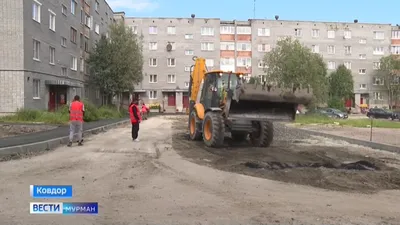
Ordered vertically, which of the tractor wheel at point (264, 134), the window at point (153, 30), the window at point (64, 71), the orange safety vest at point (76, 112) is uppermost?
the window at point (153, 30)

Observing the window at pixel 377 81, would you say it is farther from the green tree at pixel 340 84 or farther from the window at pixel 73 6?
the window at pixel 73 6

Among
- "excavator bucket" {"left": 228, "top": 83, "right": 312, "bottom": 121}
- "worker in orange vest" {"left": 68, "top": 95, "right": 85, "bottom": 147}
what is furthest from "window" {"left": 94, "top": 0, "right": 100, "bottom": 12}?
"excavator bucket" {"left": 228, "top": 83, "right": 312, "bottom": 121}

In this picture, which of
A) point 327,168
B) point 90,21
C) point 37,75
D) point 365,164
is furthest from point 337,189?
point 90,21

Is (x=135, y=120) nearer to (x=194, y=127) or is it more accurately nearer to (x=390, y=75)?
(x=194, y=127)

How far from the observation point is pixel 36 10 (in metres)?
28.6

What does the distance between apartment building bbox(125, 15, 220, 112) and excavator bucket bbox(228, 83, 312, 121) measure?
48654mm

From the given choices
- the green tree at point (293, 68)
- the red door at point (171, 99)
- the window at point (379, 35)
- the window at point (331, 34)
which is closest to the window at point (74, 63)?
the green tree at point (293, 68)

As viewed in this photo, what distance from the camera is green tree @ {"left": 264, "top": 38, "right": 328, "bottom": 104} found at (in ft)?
139

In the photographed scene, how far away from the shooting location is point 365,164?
10781 mm

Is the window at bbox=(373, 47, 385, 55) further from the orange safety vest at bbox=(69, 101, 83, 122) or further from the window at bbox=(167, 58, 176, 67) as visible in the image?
the orange safety vest at bbox=(69, 101, 83, 122)

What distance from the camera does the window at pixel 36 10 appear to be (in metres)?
27.8

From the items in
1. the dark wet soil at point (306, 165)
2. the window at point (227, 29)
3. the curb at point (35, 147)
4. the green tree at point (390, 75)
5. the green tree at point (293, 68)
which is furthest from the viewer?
the window at point (227, 29)

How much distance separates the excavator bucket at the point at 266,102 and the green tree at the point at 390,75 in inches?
2249

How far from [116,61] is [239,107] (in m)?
30.8
